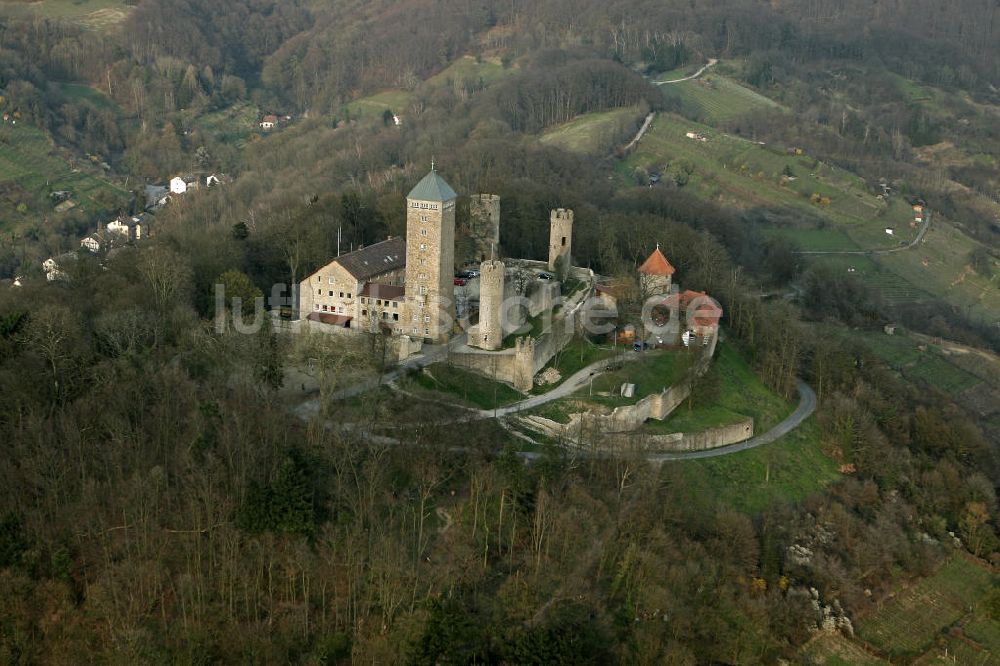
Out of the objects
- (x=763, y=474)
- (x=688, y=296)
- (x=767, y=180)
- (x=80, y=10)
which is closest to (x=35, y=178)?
(x=80, y=10)

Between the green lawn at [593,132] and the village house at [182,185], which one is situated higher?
the green lawn at [593,132]

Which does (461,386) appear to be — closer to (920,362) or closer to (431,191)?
(431,191)

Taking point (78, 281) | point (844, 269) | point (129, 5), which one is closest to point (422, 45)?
point (129, 5)

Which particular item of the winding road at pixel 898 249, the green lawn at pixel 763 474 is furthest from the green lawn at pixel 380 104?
the green lawn at pixel 763 474

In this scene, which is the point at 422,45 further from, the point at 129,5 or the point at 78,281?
the point at 78,281

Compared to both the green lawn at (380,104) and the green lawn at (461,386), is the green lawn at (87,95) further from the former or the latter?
the green lawn at (461,386)

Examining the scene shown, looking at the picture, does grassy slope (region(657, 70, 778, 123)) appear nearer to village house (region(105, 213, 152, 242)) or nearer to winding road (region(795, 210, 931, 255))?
winding road (region(795, 210, 931, 255))

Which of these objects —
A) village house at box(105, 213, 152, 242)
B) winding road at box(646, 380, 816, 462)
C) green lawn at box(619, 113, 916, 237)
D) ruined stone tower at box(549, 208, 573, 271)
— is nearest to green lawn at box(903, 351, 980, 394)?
winding road at box(646, 380, 816, 462)
